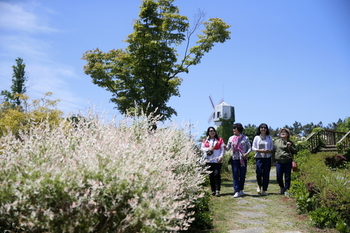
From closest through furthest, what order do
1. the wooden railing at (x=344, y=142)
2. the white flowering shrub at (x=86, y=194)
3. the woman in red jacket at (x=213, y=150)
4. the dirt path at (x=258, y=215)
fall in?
the white flowering shrub at (x=86, y=194) → the dirt path at (x=258, y=215) → the woman in red jacket at (x=213, y=150) → the wooden railing at (x=344, y=142)

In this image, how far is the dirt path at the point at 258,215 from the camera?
5.59 metres

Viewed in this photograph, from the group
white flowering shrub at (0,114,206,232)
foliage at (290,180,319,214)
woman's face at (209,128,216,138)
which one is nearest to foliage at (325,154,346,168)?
woman's face at (209,128,216,138)

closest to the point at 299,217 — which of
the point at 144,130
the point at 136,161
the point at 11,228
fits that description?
the point at 144,130

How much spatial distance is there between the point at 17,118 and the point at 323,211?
82.2 feet

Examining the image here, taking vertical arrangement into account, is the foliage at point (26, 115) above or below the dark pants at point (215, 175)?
above

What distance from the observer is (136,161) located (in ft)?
10.8

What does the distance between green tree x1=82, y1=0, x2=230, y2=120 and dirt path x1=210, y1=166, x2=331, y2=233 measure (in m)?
16.4

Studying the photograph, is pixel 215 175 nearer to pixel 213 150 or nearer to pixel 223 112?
pixel 213 150

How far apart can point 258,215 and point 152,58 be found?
1956cm

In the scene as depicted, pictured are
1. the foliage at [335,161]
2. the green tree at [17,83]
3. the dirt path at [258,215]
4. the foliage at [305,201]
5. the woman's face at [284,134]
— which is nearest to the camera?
the dirt path at [258,215]

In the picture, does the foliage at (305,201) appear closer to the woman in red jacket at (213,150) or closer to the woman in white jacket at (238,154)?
the woman in white jacket at (238,154)

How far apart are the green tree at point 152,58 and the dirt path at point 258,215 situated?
54.0 ft

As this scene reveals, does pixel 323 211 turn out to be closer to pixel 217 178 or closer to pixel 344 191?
pixel 344 191

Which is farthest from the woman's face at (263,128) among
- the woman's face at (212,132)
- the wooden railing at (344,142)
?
the wooden railing at (344,142)
